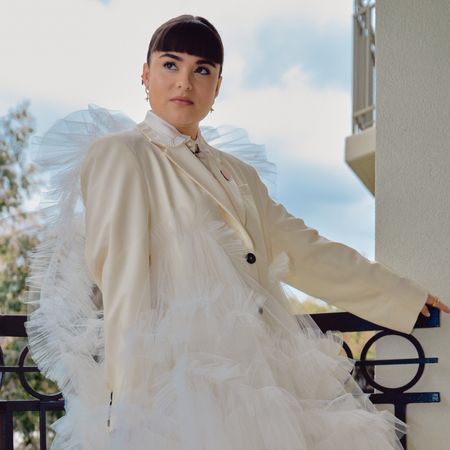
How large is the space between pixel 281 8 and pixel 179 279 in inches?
386

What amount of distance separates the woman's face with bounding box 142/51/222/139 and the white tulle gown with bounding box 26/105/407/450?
144mm

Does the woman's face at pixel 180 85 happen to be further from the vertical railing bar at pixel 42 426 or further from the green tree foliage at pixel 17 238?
the green tree foliage at pixel 17 238

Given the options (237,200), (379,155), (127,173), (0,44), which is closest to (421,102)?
(379,155)

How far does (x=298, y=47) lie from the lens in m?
11.2

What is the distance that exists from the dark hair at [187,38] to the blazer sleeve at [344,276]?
39cm

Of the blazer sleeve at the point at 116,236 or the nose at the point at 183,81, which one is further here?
the nose at the point at 183,81

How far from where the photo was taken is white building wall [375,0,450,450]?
2322 millimetres

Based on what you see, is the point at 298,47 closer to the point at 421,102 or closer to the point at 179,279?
the point at 421,102

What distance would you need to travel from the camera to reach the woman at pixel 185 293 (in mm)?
1688

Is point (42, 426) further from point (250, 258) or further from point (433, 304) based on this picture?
point (433, 304)

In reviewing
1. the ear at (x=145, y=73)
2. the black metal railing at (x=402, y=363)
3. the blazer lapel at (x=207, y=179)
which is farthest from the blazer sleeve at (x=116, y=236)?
the black metal railing at (x=402, y=363)

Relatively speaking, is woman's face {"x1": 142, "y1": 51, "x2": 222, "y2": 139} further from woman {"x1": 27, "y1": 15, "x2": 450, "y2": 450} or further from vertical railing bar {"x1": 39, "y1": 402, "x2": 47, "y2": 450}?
vertical railing bar {"x1": 39, "y1": 402, "x2": 47, "y2": 450}

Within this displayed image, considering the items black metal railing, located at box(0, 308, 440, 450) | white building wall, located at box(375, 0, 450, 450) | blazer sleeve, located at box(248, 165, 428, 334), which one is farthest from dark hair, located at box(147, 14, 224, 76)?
black metal railing, located at box(0, 308, 440, 450)

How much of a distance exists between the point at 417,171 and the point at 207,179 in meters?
0.68
